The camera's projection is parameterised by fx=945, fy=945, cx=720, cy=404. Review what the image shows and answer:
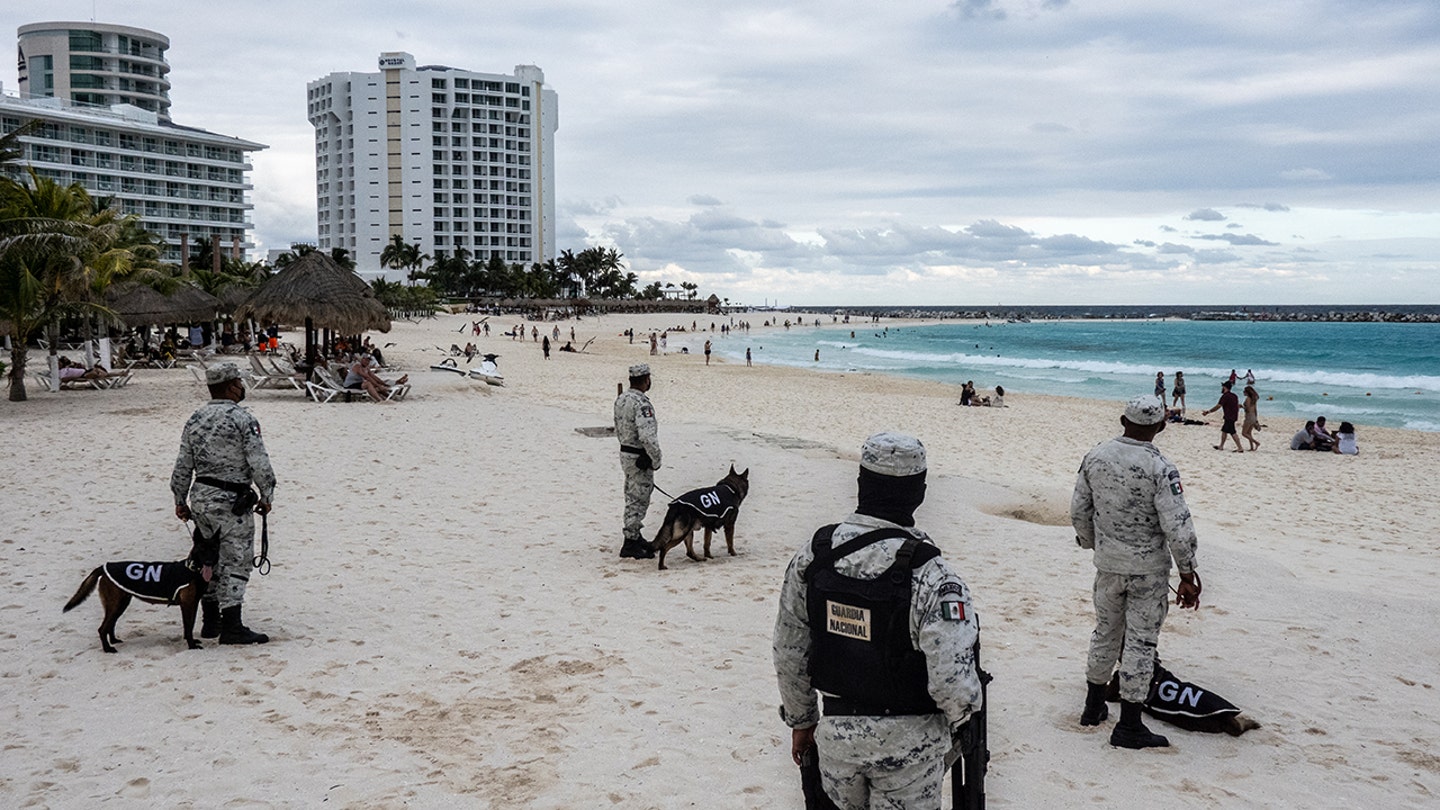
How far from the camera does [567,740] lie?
4.63 metres

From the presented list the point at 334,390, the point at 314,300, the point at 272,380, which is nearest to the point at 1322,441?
the point at 334,390

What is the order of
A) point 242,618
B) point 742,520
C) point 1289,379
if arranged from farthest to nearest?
point 1289,379 → point 742,520 → point 242,618

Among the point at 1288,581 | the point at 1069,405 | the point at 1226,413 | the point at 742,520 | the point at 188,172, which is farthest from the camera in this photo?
Answer: the point at 188,172

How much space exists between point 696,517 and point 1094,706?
12.2 feet

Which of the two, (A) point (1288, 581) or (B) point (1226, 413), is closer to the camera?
(A) point (1288, 581)

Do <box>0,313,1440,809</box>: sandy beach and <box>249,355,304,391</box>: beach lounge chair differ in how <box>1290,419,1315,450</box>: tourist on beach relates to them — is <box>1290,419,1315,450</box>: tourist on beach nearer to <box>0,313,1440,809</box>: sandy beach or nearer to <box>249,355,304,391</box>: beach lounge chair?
<box>0,313,1440,809</box>: sandy beach

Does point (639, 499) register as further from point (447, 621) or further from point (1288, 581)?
point (1288, 581)

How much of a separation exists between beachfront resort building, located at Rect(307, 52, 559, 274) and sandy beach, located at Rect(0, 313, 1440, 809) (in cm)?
11068

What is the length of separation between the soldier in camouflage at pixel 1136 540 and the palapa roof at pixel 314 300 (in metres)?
18.2

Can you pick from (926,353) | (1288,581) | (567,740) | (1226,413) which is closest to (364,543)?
(567,740)

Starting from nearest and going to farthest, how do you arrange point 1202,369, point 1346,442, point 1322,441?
point 1346,442 → point 1322,441 → point 1202,369

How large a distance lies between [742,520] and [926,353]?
59.4m

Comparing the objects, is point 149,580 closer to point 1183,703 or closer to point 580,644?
point 580,644

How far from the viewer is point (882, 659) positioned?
2.51 meters
